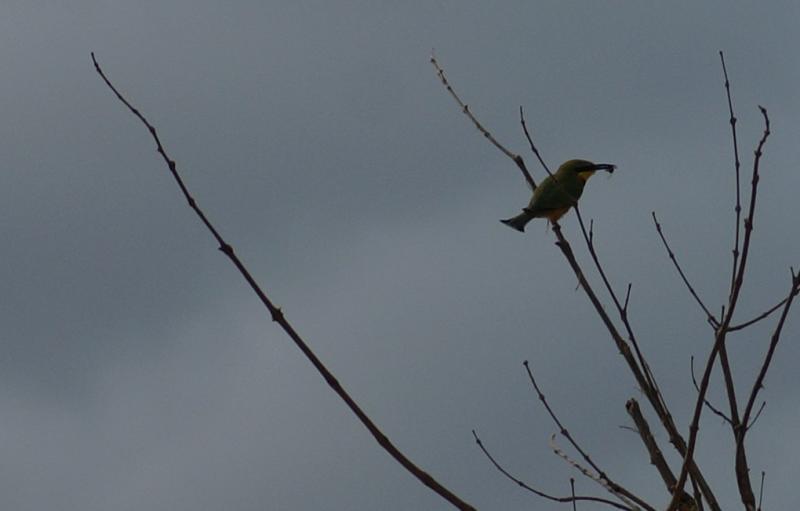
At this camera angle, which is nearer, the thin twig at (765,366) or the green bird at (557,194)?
the thin twig at (765,366)

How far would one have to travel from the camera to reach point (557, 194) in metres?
13.2

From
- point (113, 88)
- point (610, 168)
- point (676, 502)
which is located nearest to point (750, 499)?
point (676, 502)

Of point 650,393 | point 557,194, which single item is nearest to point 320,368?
point 650,393

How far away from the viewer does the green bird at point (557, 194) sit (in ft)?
43.4

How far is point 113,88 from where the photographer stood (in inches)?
109

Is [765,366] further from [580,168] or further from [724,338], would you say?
[580,168]

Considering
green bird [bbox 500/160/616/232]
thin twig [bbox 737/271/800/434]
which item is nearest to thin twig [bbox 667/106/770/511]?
thin twig [bbox 737/271/800/434]

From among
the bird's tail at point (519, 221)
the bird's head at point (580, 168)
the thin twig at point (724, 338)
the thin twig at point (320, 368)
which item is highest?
the bird's head at point (580, 168)

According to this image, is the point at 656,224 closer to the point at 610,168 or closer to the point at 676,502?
the point at 676,502

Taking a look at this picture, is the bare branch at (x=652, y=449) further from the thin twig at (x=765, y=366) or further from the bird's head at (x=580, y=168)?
the bird's head at (x=580, y=168)

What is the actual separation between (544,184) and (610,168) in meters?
2.56

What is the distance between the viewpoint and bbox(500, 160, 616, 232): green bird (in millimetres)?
13219

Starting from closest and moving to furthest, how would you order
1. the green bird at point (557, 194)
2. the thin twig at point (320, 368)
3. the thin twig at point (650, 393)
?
1. the thin twig at point (320, 368)
2. the thin twig at point (650, 393)
3. the green bird at point (557, 194)

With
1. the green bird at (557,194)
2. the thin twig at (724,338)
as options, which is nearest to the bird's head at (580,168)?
the green bird at (557,194)
